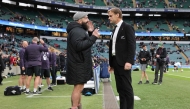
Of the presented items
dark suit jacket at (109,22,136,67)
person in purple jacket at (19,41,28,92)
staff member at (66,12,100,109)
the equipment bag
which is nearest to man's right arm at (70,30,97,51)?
staff member at (66,12,100,109)

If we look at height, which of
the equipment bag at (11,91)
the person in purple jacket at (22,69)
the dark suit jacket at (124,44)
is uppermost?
the dark suit jacket at (124,44)

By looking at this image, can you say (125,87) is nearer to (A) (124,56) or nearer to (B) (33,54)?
(A) (124,56)

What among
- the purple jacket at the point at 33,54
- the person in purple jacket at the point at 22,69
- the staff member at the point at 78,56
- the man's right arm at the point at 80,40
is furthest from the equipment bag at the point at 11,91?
the man's right arm at the point at 80,40

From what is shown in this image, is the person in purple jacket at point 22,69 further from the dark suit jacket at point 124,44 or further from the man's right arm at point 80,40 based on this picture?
the dark suit jacket at point 124,44

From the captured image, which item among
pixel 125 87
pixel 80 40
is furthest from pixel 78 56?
pixel 125 87

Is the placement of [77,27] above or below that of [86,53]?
above

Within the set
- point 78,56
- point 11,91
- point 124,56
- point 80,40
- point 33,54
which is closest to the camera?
point 80,40

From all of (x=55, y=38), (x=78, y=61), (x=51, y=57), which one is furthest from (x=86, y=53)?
(x=55, y=38)

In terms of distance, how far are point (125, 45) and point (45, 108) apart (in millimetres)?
2986

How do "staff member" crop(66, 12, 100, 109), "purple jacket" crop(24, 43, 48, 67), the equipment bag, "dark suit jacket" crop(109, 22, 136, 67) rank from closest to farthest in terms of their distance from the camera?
"staff member" crop(66, 12, 100, 109) → "dark suit jacket" crop(109, 22, 136, 67) → "purple jacket" crop(24, 43, 48, 67) → the equipment bag

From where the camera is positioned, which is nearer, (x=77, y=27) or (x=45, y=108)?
(x=77, y=27)

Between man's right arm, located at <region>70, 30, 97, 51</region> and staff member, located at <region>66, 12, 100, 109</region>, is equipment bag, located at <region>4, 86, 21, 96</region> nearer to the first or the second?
staff member, located at <region>66, 12, 100, 109</region>

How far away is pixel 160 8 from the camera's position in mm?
58562

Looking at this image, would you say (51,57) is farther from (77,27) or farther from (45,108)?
(77,27)
